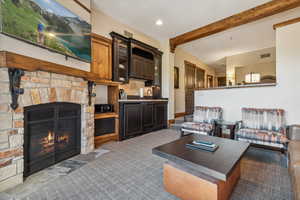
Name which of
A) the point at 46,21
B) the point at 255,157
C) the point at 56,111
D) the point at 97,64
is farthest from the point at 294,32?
the point at 56,111

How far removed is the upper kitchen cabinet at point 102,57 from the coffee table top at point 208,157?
2436 mm

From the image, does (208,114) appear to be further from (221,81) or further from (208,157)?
(221,81)

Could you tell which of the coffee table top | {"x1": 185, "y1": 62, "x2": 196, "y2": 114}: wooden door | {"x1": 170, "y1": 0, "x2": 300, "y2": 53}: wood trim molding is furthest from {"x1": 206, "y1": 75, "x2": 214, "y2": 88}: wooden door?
the coffee table top

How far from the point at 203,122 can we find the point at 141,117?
165 centimetres

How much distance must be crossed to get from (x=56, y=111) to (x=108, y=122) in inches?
49.2

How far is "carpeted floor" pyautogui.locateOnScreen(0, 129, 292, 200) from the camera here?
1.46 metres

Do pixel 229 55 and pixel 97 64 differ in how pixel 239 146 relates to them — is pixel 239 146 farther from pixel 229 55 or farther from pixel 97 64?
pixel 229 55

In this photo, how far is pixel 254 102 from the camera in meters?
3.26

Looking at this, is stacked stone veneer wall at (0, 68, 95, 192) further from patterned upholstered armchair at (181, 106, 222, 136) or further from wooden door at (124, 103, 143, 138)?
patterned upholstered armchair at (181, 106, 222, 136)

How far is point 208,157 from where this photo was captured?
143 centimetres

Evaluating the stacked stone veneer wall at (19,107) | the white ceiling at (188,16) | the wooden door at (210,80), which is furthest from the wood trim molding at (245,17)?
the wooden door at (210,80)

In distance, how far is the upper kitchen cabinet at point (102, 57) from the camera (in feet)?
10.4

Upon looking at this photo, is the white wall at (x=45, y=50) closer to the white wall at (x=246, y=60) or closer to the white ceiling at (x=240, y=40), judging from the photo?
the white ceiling at (x=240, y=40)

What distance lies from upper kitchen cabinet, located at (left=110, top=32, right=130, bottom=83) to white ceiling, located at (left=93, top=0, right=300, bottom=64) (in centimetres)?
53
